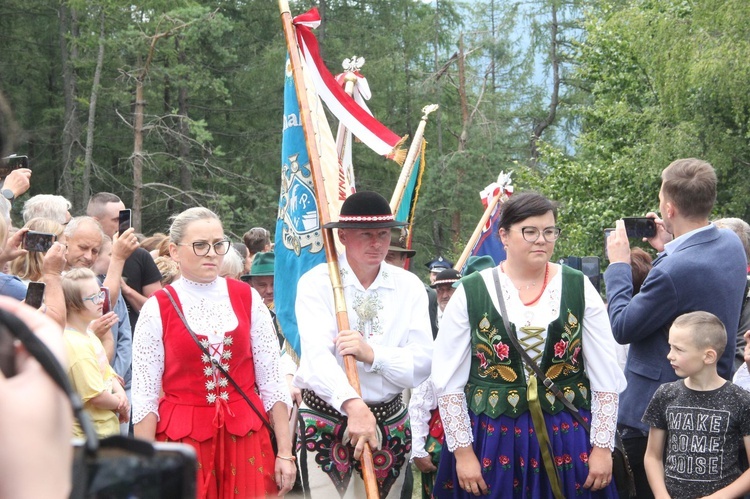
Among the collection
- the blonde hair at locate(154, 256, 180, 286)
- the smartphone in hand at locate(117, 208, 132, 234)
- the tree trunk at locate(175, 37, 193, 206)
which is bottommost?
the blonde hair at locate(154, 256, 180, 286)

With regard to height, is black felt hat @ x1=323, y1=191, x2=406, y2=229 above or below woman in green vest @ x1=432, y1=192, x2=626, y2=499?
above

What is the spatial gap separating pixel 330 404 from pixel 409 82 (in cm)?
2874

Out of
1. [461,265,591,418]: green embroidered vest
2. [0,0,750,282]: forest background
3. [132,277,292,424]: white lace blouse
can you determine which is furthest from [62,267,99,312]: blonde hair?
[0,0,750,282]: forest background

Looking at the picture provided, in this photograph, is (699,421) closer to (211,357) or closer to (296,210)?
(211,357)

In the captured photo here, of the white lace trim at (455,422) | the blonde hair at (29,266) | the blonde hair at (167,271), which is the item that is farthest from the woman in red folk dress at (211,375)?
the blonde hair at (167,271)

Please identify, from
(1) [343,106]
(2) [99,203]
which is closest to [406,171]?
(1) [343,106]

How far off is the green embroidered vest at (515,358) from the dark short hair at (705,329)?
0.54 m

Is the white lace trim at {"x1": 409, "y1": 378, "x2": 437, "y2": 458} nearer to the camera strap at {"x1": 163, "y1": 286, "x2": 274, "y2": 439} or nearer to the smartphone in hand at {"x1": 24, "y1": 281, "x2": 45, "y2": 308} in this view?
the camera strap at {"x1": 163, "y1": 286, "x2": 274, "y2": 439}

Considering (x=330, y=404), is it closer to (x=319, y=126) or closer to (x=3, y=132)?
(x=319, y=126)

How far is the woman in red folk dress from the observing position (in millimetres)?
4543

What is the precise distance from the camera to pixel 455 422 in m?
4.41

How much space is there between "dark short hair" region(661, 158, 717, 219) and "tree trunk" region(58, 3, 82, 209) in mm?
21860

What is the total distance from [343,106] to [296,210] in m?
1.00

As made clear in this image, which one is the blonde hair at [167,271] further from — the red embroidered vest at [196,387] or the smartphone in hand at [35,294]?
the smartphone in hand at [35,294]
